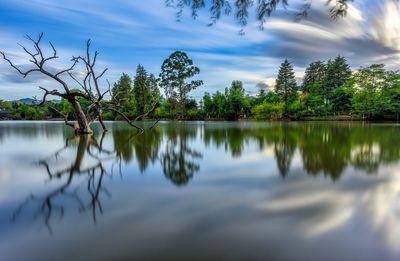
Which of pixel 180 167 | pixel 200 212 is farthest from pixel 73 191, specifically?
pixel 180 167

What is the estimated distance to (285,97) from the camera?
170 feet

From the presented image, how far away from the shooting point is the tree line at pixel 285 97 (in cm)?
4191

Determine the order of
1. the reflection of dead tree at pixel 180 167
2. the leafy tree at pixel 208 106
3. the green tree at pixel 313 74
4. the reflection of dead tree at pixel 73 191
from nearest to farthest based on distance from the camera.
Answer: the reflection of dead tree at pixel 73 191 < the reflection of dead tree at pixel 180 167 < the leafy tree at pixel 208 106 < the green tree at pixel 313 74

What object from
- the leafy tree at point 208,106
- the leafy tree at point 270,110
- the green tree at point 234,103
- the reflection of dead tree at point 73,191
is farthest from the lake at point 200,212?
the leafy tree at point 208,106

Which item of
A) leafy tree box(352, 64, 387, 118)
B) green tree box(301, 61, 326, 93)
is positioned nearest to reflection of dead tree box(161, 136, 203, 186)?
leafy tree box(352, 64, 387, 118)

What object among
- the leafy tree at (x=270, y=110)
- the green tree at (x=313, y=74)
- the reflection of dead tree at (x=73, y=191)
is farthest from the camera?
the green tree at (x=313, y=74)

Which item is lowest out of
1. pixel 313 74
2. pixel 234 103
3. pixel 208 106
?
pixel 208 106

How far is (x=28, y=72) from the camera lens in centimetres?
1406

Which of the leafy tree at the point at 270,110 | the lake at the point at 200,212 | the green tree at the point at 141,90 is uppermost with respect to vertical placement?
the green tree at the point at 141,90

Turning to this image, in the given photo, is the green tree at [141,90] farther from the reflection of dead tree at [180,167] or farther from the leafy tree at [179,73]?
the reflection of dead tree at [180,167]

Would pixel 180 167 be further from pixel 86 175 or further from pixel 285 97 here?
pixel 285 97

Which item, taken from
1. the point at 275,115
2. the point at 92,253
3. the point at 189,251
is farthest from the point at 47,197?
the point at 275,115

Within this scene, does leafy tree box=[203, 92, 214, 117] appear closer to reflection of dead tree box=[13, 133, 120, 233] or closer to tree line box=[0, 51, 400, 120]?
tree line box=[0, 51, 400, 120]

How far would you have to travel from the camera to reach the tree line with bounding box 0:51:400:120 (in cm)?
4191
